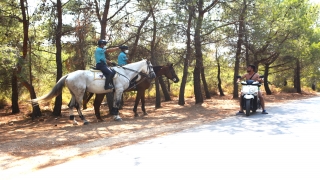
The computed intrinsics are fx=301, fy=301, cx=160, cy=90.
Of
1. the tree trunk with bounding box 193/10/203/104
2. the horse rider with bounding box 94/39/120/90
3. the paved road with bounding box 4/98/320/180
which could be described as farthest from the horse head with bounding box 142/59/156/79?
the paved road with bounding box 4/98/320/180

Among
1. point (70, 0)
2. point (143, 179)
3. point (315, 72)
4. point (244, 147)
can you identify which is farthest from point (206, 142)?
point (315, 72)

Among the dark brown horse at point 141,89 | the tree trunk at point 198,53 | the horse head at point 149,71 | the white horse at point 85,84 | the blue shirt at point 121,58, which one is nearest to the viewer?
the white horse at point 85,84

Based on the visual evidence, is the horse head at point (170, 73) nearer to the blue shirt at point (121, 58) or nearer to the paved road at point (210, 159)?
the blue shirt at point (121, 58)

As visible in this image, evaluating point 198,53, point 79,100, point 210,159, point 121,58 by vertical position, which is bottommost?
point 210,159

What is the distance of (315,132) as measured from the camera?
7086 mm

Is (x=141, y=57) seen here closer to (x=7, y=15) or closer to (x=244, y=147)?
(x=7, y=15)

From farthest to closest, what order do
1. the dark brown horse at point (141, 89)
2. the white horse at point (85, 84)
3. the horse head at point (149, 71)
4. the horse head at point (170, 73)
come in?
the horse head at point (170, 73) → the horse head at point (149, 71) → the dark brown horse at point (141, 89) → the white horse at point (85, 84)

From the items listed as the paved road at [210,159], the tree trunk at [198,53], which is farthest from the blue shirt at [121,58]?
the paved road at [210,159]

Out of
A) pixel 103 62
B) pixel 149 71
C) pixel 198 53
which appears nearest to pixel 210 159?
pixel 103 62

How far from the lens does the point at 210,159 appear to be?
16.5 ft

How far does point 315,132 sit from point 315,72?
33453 millimetres

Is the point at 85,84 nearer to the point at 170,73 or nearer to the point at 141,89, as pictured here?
the point at 141,89

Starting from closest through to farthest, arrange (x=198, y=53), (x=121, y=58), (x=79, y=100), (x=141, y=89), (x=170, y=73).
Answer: (x=79, y=100), (x=121, y=58), (x=141, y=89), (x=170, y=73), (x=198, y=53)

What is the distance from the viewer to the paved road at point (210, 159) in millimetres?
4324
